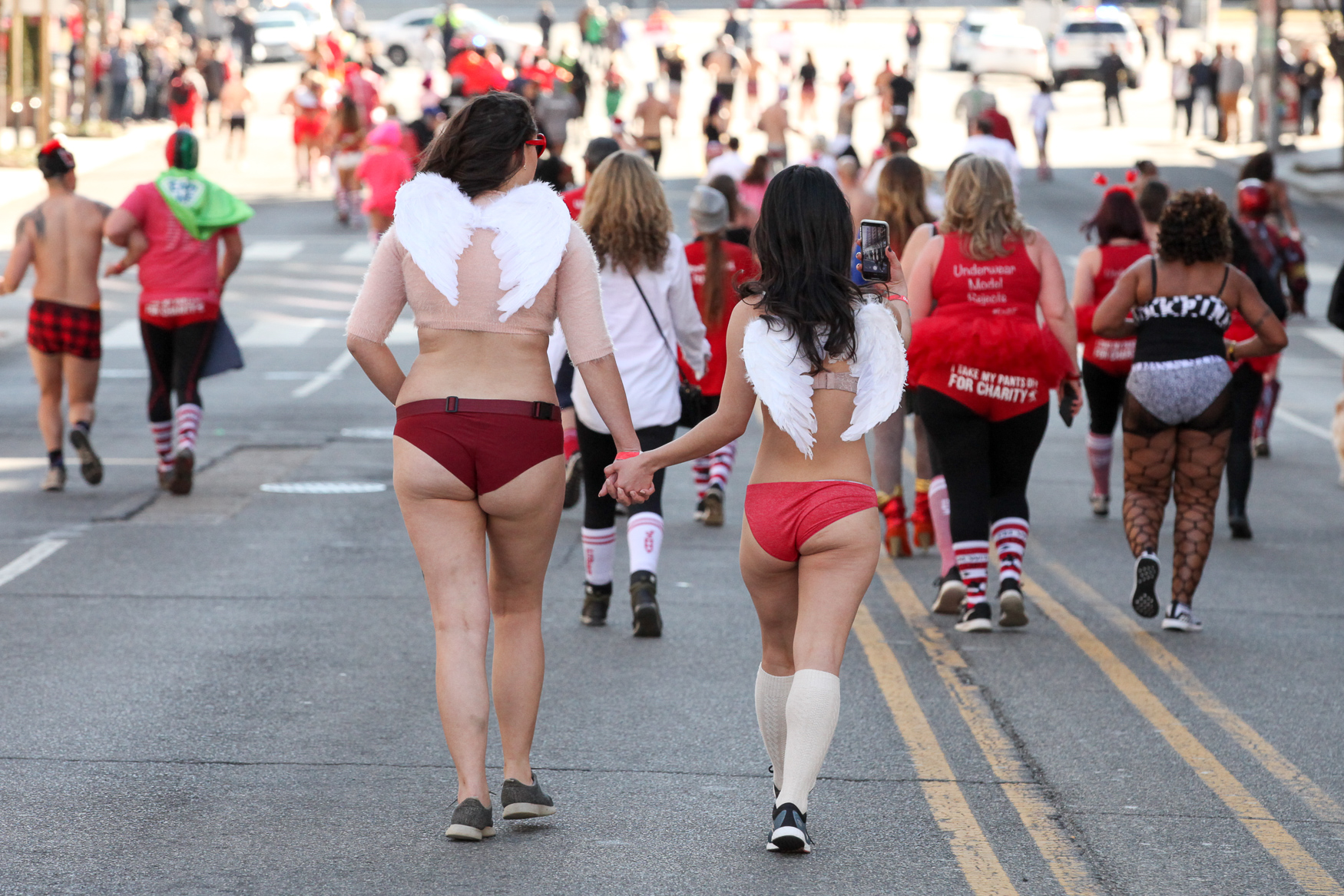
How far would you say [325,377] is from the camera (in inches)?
694

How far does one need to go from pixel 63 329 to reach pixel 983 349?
20.5 ft

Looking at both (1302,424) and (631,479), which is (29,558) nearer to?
(631,479)

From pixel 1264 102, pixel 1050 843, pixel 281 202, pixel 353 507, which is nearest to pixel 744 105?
pixel 1264 102

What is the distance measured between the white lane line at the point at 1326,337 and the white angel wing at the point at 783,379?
54.5ft

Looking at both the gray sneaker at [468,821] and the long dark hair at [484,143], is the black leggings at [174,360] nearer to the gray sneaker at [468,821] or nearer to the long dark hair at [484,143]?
the long dark hair at [484,143]

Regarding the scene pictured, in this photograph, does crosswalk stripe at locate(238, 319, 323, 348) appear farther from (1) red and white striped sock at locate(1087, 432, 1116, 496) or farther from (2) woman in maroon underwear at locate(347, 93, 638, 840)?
(2) woman in maroon underwear at locate(347, 93, 638, 840)

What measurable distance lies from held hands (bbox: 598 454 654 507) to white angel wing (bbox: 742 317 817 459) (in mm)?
393

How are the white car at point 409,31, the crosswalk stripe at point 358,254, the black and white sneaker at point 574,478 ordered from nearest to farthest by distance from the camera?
the black and white sneaker at point 574,478, the crosswalk stripe at point 358,254, the white car at point 409,31

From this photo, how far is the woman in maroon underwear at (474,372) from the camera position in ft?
16.8

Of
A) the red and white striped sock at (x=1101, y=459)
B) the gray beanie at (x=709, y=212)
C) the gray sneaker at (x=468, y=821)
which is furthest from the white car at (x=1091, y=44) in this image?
the gray sneaker at (x=468, y=821)

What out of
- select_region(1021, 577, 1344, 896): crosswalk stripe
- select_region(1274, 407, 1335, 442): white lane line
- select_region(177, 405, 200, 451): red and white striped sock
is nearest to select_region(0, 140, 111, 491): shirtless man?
select_region(177, 405, 200, 451): red and white striped sock

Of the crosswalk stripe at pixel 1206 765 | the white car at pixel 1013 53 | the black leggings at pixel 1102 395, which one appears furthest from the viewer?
the white car at pixel 1013 53

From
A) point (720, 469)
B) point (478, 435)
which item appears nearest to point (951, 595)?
point (720, 469)

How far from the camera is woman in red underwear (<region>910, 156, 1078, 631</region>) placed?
783 cm
